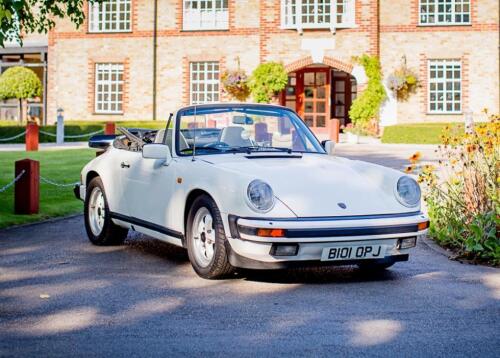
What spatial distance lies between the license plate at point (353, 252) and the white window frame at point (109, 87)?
1164 inches

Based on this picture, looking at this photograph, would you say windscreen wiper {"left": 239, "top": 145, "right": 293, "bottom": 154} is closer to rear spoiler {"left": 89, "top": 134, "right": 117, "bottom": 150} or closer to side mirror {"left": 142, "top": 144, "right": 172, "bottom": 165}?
side mirror {"left": 142, "top": 144, "right": 172, "bottom": 165}

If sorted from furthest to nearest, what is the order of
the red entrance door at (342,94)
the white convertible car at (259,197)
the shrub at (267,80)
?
1. the red entrance door at (342,94)
2. the shrub at (267,80)
3. the white convertible car at (259,197)

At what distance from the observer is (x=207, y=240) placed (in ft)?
21.9

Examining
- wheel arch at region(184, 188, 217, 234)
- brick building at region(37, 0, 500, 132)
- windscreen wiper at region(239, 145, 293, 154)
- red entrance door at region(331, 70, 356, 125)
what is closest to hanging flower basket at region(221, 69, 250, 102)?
brick building at region(37, 0, 500, 132)

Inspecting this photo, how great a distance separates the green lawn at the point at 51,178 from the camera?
1106cm

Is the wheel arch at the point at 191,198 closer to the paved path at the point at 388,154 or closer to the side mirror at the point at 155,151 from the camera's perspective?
the side mirror at the point at 155,151

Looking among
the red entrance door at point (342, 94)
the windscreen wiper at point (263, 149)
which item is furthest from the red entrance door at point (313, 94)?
the windscreen wiper at point (263, 149)

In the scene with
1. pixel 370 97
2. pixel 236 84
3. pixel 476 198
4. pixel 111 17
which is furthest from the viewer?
pixel 111 17

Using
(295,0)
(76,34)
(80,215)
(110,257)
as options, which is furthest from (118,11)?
(110,257)

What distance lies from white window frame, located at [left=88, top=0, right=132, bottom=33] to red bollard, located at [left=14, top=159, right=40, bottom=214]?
24766mm

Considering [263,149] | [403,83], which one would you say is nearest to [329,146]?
[263,149]

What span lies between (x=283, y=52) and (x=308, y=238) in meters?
27.2

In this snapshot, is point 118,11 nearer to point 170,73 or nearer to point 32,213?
point 170,73

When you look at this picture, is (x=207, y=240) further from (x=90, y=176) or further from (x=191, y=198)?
(x=90, y=176)
